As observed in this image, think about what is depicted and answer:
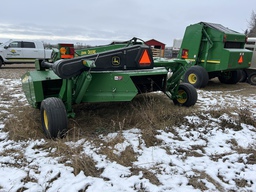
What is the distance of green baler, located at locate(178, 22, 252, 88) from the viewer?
7.89 meters

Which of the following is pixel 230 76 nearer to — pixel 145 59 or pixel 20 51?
pixel 145 59

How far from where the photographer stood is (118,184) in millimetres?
2625

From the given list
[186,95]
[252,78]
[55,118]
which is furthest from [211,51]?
[55,118]

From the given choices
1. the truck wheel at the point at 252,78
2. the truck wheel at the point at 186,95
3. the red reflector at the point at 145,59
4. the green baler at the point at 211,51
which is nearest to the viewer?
the red reflector at the point at 145,59

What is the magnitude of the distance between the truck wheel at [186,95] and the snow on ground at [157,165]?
3.92ft

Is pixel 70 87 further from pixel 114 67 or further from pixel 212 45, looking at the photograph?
pixel 212 45

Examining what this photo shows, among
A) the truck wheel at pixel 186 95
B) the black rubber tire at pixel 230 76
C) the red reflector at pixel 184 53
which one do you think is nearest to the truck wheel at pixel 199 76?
the red reflector at pixel 184 53

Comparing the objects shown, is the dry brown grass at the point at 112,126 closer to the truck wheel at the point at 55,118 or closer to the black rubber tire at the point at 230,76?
the truck wheel at the point at 55,118

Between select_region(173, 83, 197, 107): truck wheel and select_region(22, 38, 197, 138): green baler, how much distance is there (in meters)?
0.90

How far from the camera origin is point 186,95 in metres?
5.38

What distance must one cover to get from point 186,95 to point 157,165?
2.67 metres

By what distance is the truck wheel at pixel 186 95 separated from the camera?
5.30m

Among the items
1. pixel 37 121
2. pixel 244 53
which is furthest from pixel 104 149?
pixel 244 53

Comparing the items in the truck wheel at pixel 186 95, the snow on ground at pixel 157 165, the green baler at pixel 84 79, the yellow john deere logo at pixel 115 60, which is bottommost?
the snow on ground at pixel 157 165
